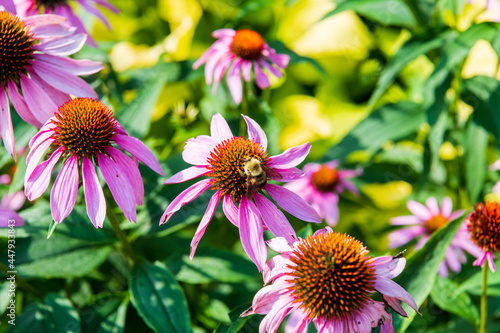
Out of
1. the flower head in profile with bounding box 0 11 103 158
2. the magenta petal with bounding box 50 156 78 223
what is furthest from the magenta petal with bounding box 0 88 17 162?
the magenta petal with bounding box 50 156 78 223

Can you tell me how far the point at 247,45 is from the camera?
1.02 m

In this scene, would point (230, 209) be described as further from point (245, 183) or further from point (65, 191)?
point (65, 191)

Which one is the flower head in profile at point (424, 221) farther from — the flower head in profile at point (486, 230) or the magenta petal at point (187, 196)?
the magenta petal at point (187, 196)

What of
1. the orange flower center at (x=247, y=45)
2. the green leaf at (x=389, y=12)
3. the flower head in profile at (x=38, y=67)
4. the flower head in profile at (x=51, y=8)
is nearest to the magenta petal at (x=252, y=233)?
the flower head in profile at (x=38, y=67)

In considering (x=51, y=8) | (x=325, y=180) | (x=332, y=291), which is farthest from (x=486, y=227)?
(x=51, y=8)

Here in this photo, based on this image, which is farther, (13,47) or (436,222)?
(436,222)

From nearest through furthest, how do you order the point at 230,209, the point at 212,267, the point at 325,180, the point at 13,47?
the point at 230,209
the point at 13,47
the point at 212,267
the point at 325,180

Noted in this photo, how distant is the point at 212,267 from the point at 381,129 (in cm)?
60

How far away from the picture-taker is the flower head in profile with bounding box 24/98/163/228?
26.2 inches

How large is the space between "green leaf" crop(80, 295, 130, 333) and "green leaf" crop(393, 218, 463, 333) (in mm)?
502

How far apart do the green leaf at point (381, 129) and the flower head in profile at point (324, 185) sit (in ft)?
0.61

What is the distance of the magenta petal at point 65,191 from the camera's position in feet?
2.11

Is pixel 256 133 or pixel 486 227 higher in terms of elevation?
pixel 256 133

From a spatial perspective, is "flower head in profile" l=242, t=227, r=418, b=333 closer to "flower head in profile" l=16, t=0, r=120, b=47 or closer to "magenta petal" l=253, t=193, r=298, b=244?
"magenta petal" l=253, t=193, r=298, b=244
